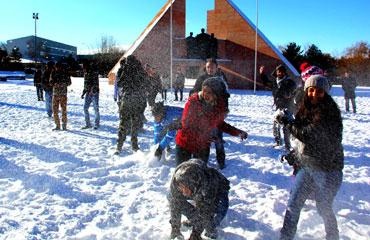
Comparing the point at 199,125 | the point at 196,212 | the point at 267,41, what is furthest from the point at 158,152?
the point at 267,41

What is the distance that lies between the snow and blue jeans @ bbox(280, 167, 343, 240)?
49 centimetres

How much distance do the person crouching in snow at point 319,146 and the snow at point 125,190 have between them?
29.4 inches

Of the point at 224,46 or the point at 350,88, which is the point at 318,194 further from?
the point at 224,46

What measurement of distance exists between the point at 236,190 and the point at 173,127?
1.68 m

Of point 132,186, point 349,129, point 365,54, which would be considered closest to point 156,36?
point 349,129

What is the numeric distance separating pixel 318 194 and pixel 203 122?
1365mm

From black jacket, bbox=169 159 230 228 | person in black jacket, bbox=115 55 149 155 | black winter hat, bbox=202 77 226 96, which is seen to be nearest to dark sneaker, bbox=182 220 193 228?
black jacket, bbox=169 159 230 228

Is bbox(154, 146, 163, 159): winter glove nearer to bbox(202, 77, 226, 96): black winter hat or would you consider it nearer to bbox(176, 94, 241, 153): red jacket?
bbox(176, 94, 241, 153): red jacket

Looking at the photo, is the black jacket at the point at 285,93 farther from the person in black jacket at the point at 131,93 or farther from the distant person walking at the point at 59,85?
the distant person walking at the point at 59,85

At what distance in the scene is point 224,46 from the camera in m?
28.5

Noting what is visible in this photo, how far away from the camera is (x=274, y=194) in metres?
4.88

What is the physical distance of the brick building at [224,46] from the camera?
90.2ft

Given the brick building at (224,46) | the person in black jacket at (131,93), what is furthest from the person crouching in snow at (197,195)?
the brick building at (224,46)

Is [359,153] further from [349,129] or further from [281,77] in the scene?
[349,129]
